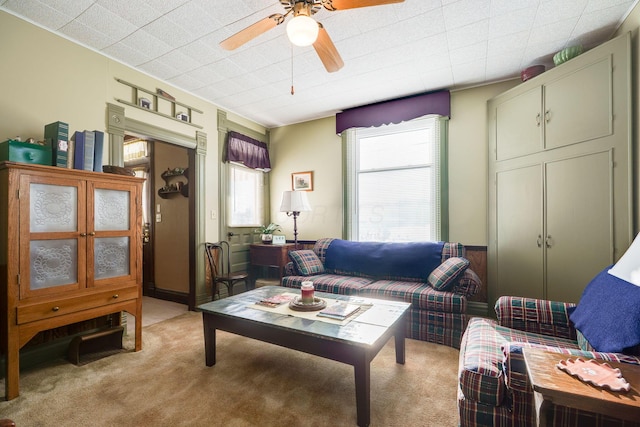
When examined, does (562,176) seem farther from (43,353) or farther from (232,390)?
(43,353)

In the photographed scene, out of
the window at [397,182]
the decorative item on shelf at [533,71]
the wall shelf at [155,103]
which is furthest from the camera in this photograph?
the window at [397,182]

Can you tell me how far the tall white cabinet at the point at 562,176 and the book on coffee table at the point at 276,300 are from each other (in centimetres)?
233

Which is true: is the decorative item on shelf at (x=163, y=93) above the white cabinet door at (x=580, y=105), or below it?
above

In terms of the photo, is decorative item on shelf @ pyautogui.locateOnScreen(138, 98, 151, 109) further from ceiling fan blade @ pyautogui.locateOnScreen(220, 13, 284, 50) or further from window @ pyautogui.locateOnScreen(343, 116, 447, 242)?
window @ pyautogui.locateOnScreen(343, 116, 447, 242)

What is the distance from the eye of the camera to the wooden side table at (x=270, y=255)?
13.5 ft

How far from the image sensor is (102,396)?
75.5 inches

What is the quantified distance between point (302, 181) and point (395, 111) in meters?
1.71

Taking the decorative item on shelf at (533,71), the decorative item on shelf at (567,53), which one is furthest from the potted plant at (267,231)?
the decorative item on shelf at (567,53)

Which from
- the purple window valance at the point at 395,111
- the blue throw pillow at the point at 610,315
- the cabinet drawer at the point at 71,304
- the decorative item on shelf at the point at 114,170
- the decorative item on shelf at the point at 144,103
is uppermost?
the purple window valance at the point at 395,111

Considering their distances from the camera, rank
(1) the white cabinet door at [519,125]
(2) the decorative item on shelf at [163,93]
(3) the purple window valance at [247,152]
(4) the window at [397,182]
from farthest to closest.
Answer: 1. (3) the purple window valance at [247,152]
2. (4) the window at [397,182]
3. (2) the decorative item on shelf at [163,93]
4. (1) the white cabinet door at [519,125]

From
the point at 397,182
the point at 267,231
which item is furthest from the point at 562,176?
the point at 267,231

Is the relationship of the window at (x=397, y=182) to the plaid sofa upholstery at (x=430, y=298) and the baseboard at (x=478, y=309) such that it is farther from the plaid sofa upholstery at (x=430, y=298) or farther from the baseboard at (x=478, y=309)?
the baseboard at (x=478, y=309)

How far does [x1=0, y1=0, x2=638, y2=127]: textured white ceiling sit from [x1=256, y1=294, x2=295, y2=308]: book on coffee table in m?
2.24

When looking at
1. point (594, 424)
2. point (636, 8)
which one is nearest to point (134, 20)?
point (594, 424)
